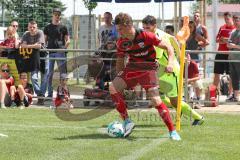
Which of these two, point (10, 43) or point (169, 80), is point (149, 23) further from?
point (10, 43)

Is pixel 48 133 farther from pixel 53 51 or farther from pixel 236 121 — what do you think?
pixel 53 51

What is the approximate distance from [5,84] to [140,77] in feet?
17.5

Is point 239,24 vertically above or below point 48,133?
above

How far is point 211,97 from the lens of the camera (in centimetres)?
1440

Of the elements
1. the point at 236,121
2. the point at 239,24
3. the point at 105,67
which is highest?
the point at 239,24

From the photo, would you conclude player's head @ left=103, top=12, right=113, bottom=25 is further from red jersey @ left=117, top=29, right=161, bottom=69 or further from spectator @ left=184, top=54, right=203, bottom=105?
red jersey @ left=117, top=29, right=161, bottom=69

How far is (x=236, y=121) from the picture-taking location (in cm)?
1165

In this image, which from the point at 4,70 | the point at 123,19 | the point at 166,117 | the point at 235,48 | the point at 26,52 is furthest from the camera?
the point at 235,48

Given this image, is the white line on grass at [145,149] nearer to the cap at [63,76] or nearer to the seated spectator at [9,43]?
the cap at [63,76]

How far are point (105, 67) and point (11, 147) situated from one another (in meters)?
6.18

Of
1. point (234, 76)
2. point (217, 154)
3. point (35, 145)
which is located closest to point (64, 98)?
point (234, 76)

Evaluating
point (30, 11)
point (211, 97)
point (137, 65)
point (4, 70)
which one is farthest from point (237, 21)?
point (30, 11)

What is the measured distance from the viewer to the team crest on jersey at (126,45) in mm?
9086

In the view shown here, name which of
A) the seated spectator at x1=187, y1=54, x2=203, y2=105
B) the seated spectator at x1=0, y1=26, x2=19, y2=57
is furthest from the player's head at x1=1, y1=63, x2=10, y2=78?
the seated spectator at x1=187, y1=54, x2=203, y2=105
